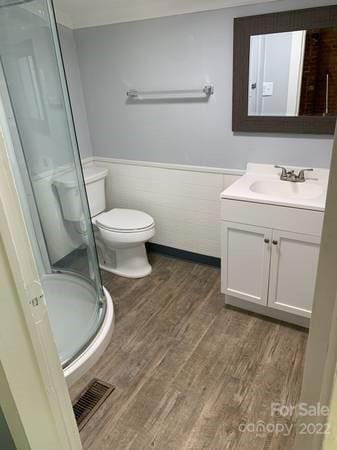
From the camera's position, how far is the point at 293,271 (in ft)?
6.18

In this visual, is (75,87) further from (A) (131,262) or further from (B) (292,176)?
(B) (292,176)

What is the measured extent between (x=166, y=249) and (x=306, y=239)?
55.6 inches

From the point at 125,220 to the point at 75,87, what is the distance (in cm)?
120

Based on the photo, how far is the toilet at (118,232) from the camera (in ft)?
8.13

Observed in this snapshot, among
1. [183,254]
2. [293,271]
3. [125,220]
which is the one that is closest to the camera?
[293,271]

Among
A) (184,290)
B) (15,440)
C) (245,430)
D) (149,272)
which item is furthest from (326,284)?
(149,272)

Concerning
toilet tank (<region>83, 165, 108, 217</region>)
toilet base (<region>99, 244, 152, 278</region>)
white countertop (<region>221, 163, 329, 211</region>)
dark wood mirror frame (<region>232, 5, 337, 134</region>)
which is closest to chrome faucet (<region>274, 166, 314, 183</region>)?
white countertop (<region>221, 163, 329, 211</region>)

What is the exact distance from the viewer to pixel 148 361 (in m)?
1.87

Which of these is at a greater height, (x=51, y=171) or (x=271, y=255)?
(x=51, y=171)

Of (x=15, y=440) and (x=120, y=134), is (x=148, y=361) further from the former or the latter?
(x=120, y=134)

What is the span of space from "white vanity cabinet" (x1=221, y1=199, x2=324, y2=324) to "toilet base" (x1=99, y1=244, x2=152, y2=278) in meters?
0.78

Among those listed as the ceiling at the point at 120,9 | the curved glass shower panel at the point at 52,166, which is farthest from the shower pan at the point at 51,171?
the ceiling at the point at 120,9

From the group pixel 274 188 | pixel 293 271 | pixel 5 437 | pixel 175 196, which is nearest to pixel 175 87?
pixel 175 196

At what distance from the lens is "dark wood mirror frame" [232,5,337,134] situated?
1797 mm
